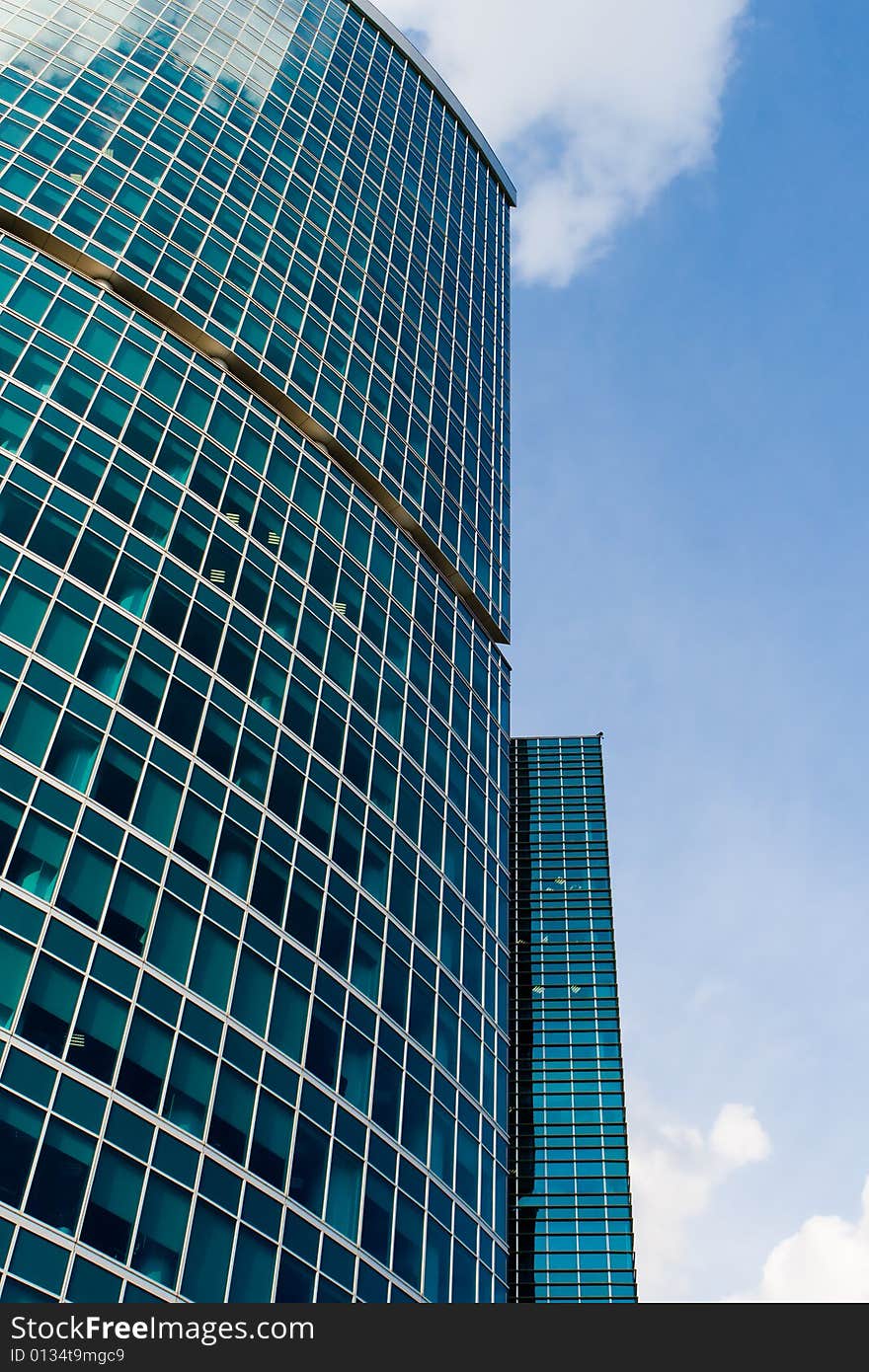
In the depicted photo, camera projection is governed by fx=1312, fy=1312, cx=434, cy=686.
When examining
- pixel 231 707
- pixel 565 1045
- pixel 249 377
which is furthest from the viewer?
pixel 565 1045

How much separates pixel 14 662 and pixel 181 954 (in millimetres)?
8509

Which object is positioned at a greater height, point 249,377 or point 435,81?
point 435,81

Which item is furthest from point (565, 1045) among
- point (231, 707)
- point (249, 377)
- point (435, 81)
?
point (435, 81)

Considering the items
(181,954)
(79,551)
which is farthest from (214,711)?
(181,954)

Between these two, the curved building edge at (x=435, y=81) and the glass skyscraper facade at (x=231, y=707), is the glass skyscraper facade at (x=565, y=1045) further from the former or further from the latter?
the curved building edge at (x=435, y=81)

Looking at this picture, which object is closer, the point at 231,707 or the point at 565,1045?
the point at 231,707

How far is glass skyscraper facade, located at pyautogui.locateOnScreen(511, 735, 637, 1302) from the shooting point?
67.8 meters

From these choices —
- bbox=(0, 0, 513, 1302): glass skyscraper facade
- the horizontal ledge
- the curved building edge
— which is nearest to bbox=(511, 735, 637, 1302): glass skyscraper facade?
bbox=(0, 0, 513, 1302): glass skyscraper facade

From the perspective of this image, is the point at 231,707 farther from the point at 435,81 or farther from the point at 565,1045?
the point at 435,81

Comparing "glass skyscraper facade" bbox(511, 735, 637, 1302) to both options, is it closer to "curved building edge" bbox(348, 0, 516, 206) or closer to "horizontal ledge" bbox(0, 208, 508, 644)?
"horizontal ledge" bbox(0, 208, 508, 644)

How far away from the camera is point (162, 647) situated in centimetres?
3797

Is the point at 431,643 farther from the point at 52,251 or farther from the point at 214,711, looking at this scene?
the point at 52,251

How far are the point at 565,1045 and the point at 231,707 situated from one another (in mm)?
45493

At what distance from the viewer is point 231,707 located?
129ft
